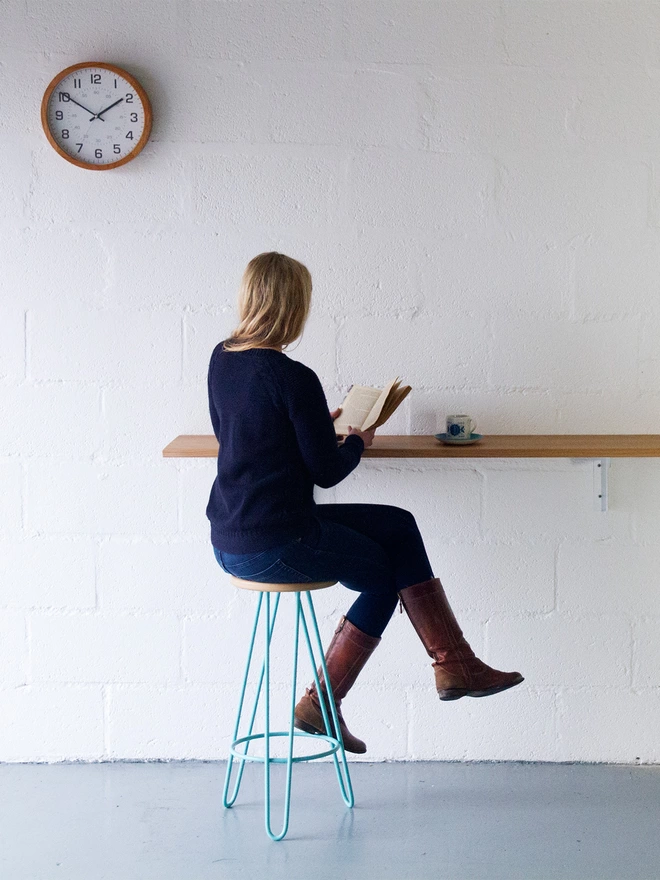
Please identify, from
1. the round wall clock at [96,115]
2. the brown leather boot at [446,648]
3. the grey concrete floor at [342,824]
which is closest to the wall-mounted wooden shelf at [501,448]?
the brown leather boot at [446,648]

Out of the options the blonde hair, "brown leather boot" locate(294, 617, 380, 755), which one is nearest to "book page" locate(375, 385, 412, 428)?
the blonde hair

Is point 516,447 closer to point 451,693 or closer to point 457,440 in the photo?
point 457,440

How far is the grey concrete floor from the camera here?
2141 mm

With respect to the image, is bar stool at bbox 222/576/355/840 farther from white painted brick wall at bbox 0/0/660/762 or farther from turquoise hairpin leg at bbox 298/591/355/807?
white painted brick wall at bbox 0/0/660/762

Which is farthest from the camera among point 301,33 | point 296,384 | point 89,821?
point 301,33

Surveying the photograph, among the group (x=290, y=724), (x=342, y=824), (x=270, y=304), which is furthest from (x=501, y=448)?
(x=342, y=824)

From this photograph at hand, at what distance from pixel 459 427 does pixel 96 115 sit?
1303 millimetres

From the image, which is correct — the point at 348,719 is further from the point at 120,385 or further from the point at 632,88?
the point at 632,88

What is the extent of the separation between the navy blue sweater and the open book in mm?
188

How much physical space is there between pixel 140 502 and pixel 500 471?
104 centimetres

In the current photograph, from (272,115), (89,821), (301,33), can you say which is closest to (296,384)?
(272,115)

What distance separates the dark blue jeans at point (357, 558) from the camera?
7.04 feet

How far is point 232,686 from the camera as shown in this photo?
8.84ft

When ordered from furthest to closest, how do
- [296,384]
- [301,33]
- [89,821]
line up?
1. [301,33]
2. [89,821]
3. [296,384]
